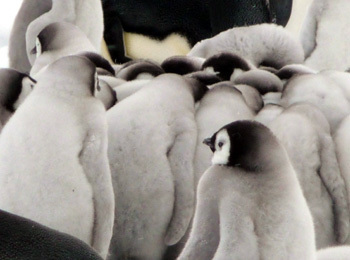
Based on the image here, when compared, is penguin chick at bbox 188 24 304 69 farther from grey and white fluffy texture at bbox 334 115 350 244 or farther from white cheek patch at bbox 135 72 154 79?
grey and white fluffy texture at bbox 334 115 350 244

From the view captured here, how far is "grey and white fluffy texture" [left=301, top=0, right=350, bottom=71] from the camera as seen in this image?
7.96 ft

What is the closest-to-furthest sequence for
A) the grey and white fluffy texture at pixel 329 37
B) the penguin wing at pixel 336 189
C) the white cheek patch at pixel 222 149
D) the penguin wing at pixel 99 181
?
the white cheek patch at pixel 222 149, the penguin wing at pixel 99 181, the penguin wing at pixel 336 189, the grey and white fluffy texture at pixel 329 37

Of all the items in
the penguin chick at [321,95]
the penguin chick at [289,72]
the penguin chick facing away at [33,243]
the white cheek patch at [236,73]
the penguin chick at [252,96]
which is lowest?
the white cheek patch at [236,73]

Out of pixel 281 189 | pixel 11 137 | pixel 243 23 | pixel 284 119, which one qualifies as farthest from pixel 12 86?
pixel 243 23

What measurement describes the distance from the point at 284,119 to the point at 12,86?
58 cm

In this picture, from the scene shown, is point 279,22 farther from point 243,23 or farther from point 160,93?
point 160,93

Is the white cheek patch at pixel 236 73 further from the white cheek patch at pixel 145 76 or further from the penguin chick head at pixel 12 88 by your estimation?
the penguin chick head at pixel 12 88

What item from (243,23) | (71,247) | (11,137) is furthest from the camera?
(243,23)

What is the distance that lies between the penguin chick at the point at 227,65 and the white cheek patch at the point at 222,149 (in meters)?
0.58

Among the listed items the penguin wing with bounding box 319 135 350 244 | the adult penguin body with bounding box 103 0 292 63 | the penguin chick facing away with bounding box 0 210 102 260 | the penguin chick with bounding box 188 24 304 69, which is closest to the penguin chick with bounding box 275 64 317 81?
the penguin chick with bounding box 188 24 304 69

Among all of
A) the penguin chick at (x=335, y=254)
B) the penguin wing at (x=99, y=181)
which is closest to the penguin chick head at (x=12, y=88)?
the penguin wing at (x=99, y=181)

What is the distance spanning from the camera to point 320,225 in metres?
1.52

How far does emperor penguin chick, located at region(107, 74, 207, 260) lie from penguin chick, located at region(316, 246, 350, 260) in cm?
27

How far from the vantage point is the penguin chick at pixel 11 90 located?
1.64 metres
